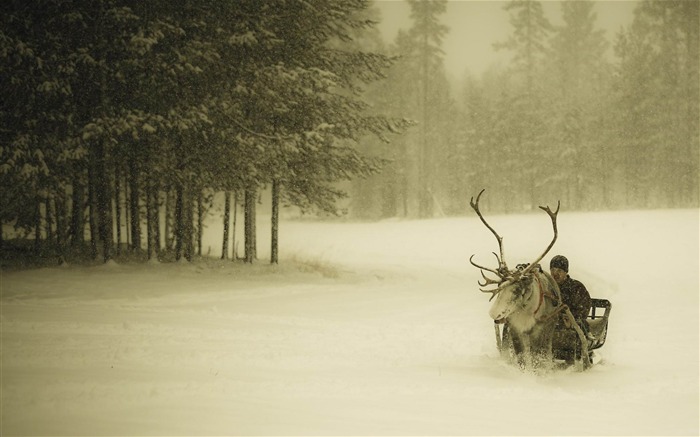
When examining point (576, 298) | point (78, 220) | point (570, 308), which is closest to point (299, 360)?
point (570, 308)

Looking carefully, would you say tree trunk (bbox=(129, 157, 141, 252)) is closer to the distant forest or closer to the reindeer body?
the distant forest

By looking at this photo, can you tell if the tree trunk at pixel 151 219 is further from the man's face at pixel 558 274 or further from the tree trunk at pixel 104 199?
the man's face at pixel 558 274

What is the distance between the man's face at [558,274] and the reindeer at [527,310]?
51 cm

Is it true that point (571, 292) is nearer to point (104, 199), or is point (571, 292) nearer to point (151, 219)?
point (104, 199)

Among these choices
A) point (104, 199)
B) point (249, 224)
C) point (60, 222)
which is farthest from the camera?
point (60, 222)

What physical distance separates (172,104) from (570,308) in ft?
43.2

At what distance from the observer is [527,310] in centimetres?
690

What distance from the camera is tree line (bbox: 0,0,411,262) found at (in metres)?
14.6

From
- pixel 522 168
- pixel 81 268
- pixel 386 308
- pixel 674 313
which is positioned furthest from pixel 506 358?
pixel 522 168

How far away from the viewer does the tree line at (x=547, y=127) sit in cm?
4181

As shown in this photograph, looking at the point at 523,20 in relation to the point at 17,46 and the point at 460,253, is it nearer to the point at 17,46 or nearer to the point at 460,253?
the point at 460,253

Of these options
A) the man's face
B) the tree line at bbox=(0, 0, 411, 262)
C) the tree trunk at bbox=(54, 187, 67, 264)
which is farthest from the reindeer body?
the tree trunk at bbox=(54, 187, 67, 264)

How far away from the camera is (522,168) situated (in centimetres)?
4412

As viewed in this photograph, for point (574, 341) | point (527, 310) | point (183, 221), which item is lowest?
point (574, 341)
